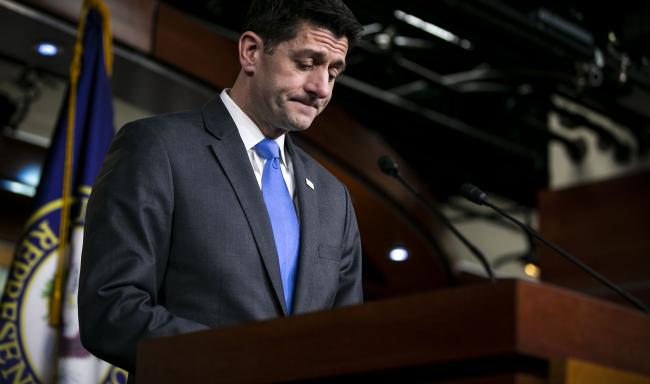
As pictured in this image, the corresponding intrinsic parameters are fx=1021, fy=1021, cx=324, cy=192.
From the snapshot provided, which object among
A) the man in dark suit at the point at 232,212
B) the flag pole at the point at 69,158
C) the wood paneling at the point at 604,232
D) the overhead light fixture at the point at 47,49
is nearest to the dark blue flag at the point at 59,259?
the flag pole at the point at 69,158

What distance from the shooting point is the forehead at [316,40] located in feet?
6.07

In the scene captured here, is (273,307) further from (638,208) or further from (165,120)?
(638,208)

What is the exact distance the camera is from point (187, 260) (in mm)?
1705

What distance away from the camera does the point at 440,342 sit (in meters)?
1.23

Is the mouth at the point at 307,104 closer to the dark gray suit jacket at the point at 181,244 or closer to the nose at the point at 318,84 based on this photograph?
the nose at the point at 318,84

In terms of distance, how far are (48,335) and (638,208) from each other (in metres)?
3.60

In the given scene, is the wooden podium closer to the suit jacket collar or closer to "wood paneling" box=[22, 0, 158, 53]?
the suit jacket collar

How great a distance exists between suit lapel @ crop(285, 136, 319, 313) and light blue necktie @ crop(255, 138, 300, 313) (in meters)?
0.02

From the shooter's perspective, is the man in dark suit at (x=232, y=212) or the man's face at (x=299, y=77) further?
the man's face at (x=299, y=77)

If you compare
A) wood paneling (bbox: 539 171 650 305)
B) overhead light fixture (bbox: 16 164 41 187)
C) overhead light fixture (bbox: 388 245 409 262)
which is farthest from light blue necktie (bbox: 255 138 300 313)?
overhead light fixture (bbox: 388 245 409 262)

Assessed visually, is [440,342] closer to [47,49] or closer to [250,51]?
[250,51]

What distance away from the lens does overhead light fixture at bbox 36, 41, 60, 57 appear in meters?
4.20

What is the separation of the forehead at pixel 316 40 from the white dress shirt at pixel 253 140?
17 centimetres

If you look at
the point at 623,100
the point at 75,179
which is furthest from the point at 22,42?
the point at 623,100
